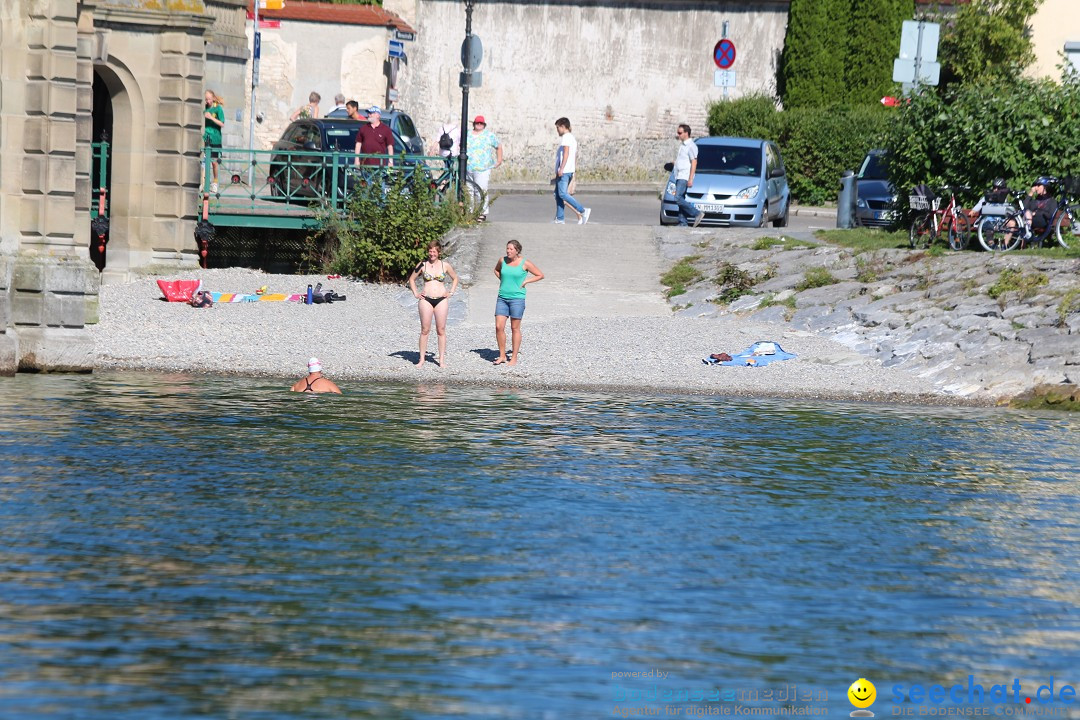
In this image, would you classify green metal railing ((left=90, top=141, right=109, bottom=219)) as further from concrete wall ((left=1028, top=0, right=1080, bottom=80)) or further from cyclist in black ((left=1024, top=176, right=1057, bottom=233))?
concrete wall ((left=1028, top=0, right=1080, bottom=80))

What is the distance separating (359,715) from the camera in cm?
776

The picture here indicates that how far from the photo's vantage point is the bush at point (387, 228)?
26078 millimetres

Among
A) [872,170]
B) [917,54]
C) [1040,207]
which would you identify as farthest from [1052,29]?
[1040,207]

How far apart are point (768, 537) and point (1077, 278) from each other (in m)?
12.2

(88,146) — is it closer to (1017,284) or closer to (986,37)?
(1017,284)

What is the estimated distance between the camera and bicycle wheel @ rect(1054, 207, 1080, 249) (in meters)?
24.6

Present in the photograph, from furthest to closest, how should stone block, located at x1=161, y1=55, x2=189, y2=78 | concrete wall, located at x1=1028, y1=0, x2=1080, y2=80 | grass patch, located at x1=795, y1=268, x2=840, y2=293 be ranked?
concrete wall, located at x1=1028, y1=0, x2=1080, y2=80
stone block, located at x1=161, y1=55, x2=189, y2=78
grass patch, located at x1=795, y1=268, x2=840, y2=293

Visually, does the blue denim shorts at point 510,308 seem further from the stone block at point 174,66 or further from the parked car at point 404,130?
the parked car at point 404,130


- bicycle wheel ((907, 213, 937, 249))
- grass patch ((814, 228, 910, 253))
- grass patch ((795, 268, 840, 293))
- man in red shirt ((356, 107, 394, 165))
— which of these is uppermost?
man in red shirt ((356, 107, 394, 165))

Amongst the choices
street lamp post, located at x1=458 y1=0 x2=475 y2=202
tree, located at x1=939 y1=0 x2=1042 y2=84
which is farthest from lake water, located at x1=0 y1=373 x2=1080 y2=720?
tree, located at x1=939 y1=0 x2=1042 y2=84

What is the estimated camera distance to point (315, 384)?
17578mm

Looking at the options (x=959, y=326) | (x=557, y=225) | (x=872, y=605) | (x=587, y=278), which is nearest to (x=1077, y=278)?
(x=959, y=326)

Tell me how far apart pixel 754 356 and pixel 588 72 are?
83.3 feet

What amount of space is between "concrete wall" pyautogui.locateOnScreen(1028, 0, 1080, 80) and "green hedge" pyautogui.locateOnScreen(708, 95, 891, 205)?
18.1 ft
